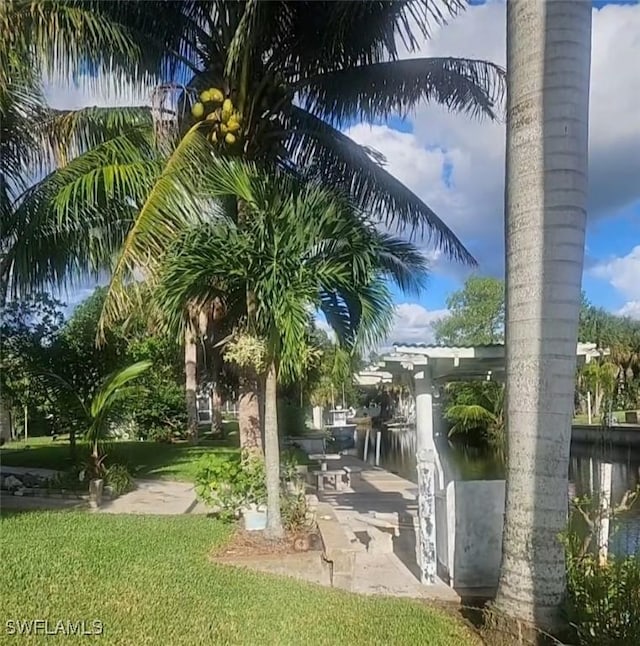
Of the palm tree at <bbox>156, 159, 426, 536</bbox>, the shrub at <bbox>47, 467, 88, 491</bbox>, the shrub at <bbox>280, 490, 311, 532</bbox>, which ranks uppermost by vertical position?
the palm tree at <bbox>156, 159, 426, 536</bbox>

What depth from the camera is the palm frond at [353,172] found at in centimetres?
1060

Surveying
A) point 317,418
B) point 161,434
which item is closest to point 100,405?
point 161,434

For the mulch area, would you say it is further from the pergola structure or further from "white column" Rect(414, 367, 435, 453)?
"white column" Rect(414, 367, 435, 453)

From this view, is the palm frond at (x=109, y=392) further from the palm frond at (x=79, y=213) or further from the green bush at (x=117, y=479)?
the palm frond at (x=79, y=213)

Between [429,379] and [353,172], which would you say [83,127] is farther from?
[429,379]

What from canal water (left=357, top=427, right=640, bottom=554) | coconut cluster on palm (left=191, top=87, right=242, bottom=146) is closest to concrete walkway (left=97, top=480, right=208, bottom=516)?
canal water (left=357, top=427, right=640, bottom=554)

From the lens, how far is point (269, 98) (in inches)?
387

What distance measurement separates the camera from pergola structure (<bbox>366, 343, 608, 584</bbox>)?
21.1 ft

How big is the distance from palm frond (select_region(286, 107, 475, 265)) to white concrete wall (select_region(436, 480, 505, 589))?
5543 millimetres

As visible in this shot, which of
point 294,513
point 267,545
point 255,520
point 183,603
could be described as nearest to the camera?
point 183,603

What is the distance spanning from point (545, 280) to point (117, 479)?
9.60 metres

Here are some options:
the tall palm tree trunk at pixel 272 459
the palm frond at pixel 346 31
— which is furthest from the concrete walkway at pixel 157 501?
the palm frond at pixel 346 31

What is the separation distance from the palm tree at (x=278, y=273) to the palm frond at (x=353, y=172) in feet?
11.0

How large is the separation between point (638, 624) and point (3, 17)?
747 centimetres
